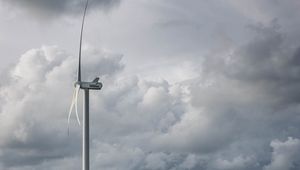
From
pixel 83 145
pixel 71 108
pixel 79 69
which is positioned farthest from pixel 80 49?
pixel 83 145

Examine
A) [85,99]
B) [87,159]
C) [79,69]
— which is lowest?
[87,159]

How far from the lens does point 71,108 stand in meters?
147

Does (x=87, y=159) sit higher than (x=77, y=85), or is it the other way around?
(x=77, y=85)

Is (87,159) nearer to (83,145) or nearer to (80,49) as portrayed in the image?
(83,145)

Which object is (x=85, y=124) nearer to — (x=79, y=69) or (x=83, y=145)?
(x=83, y=145)

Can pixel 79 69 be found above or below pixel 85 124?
above

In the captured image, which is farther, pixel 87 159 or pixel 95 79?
pixel 95 79

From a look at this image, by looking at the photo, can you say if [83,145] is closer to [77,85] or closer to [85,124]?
[85,124]

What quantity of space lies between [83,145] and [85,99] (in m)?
12.0

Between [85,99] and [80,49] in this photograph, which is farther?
[80,49]

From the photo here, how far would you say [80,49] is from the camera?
152500mm

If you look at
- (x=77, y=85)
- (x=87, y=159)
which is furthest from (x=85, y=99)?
(x=87, y=159)

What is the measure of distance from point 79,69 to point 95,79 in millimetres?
6561

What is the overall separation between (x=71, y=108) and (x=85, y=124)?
1092cm
